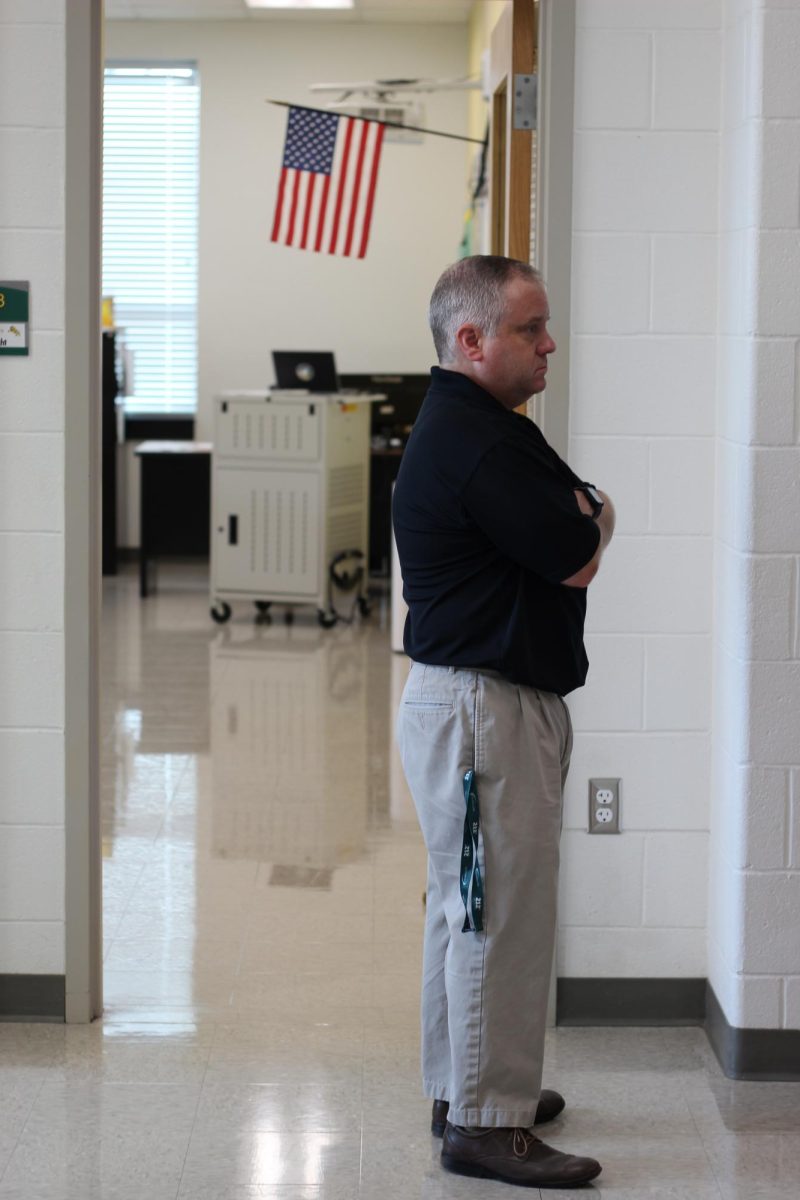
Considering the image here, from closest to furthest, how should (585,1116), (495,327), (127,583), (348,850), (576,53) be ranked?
(495,327) → (585,1116) → (576,53) → (348,850) → (127,583)

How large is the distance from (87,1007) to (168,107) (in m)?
7.77

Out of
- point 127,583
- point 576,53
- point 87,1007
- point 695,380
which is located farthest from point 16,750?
point 127,583

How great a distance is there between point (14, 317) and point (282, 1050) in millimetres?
1496

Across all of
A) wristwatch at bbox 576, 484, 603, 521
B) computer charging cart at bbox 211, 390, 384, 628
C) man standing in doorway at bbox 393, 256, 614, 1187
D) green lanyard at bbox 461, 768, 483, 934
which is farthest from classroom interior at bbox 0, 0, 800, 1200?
computer charging cart at bbox 211, 390, 384, 628

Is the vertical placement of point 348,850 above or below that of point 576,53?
below

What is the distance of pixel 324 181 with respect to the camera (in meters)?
7.71

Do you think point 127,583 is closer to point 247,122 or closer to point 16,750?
point 247,122

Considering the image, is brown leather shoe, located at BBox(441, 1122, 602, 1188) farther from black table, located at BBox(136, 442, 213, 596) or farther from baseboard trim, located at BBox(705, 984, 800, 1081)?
black table, located at BBox(136, 442, 213, 596)

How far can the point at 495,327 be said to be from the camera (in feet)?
7.92

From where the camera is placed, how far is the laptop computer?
8.09 metres

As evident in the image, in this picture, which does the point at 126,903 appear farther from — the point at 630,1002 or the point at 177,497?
the point at 177,497

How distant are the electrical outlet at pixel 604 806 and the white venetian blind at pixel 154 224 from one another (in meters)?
7.37

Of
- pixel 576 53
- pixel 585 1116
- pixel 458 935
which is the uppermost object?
pixel 576 53

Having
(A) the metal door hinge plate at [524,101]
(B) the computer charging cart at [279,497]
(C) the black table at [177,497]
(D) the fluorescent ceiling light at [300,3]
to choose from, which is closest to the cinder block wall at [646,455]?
(A) the metal door hinge plate at [524,101]
